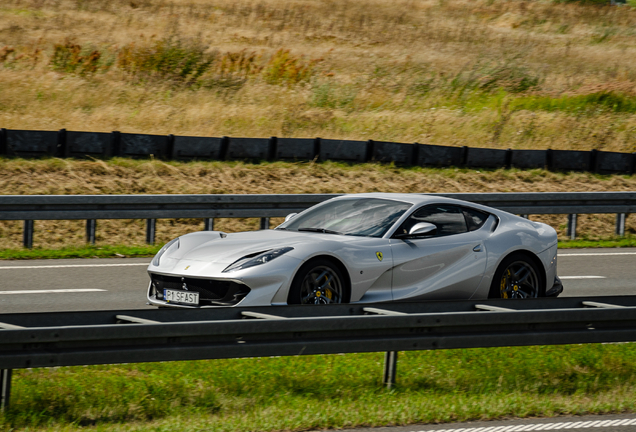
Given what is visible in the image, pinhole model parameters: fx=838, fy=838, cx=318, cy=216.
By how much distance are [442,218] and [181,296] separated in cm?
275

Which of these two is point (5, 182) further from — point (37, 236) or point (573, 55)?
point (573, 55)

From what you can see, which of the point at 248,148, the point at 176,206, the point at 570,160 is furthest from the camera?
the point at 570,160

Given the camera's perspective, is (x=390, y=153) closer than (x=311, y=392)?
No

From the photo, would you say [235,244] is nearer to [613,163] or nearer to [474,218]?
[474,218]

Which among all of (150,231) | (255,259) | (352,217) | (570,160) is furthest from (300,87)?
(255,259)

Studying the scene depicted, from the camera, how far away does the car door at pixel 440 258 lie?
7.79 metres

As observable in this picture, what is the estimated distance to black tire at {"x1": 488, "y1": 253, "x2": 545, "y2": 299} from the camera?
8430mm

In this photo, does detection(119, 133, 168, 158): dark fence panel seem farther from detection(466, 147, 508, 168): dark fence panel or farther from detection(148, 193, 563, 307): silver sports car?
detection(148, 193, 563, 307): silver sports car

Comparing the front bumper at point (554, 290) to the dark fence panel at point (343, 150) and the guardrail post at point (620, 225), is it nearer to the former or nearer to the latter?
the guardrail post at point (620, 225)

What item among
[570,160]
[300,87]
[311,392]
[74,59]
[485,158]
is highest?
[74,59]

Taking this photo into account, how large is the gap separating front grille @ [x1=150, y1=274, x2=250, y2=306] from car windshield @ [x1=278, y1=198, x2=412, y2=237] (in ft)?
4.74

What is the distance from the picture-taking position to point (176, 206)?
13312 mm

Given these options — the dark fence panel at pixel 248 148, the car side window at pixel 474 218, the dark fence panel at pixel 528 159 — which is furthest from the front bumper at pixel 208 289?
the dark fence panel at pixel 528 159

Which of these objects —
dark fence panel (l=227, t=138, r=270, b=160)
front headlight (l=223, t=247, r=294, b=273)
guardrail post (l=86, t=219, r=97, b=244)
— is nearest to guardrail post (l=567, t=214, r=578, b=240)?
dark fence panel (l=227, t=138, r=270, b=160)
